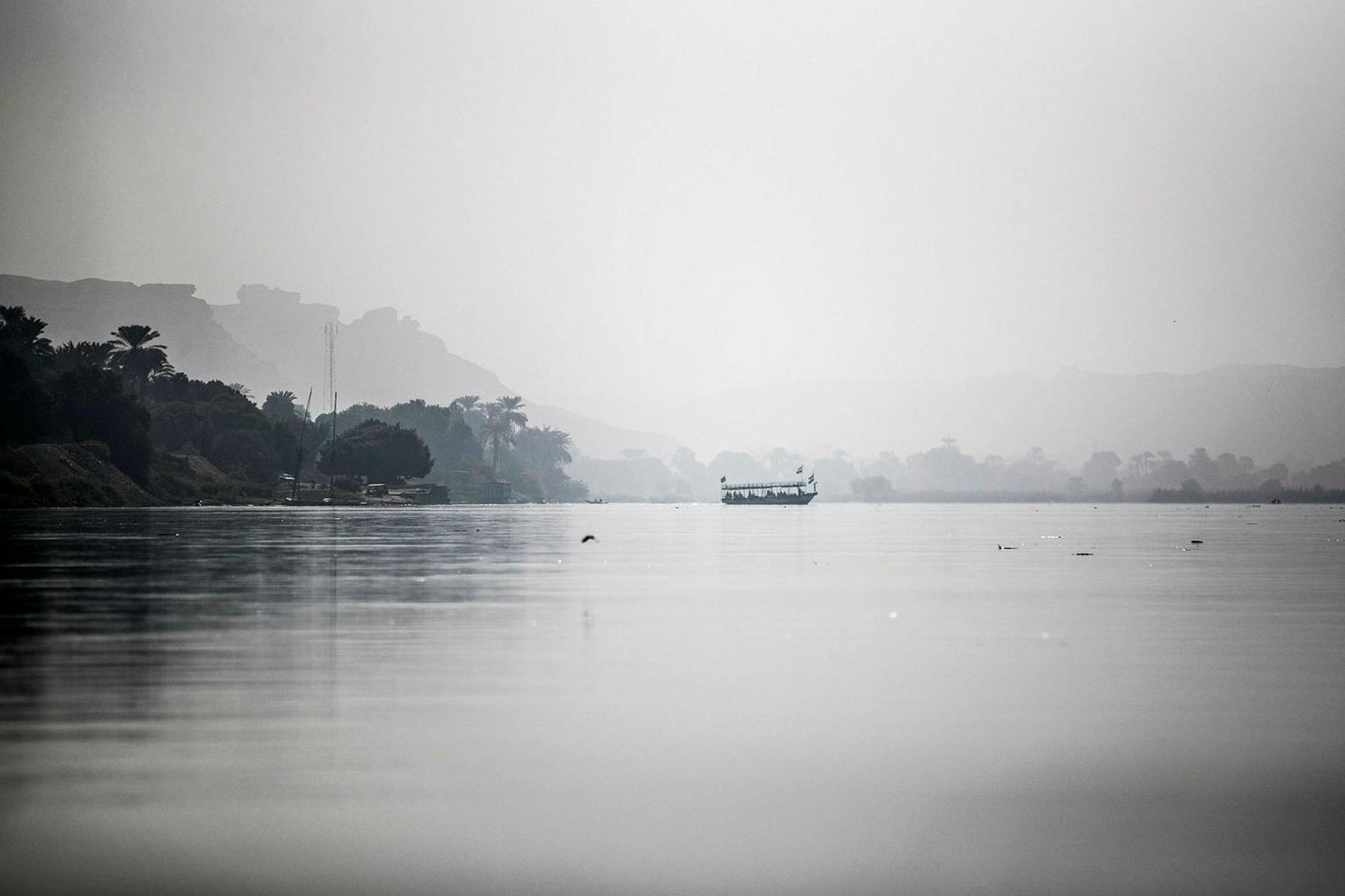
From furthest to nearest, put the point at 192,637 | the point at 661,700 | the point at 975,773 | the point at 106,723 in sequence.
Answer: the point at 192,637 → the point at 661,700 → the point at 106,723 → the point at 975,773

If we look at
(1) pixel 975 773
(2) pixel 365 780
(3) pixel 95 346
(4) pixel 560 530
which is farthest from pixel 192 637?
(3) pixel 95 346

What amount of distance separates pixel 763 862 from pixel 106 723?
290 inches

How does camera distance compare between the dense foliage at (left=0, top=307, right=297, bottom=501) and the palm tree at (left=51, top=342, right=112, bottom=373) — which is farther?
the palm tree at (left=51, top=342, right=112, bottom=373)

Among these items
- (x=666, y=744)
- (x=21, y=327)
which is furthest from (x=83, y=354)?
(x=666, y=744)

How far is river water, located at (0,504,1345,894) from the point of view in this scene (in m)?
7.84

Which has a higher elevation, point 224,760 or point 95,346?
point 95,346

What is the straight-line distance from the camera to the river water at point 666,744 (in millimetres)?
7844

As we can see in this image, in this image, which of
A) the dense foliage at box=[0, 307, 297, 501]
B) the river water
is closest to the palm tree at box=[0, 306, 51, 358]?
the dense foliage at box=[0, 307, 297, 501]

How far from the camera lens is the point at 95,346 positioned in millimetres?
193125

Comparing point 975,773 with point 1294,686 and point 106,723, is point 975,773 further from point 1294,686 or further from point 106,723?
point 106,723

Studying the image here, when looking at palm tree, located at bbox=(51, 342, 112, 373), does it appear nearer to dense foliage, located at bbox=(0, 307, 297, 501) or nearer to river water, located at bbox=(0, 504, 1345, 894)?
dense foliage, located at bbox=(0, 307, 297, 501)

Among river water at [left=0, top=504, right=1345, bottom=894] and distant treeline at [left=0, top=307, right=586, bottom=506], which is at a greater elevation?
distant treeline at [left=0, top=307, right=586, bottom=506]

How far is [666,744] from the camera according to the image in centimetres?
1140

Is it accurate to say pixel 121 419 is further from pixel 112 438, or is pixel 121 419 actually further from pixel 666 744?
pixel 666 744
